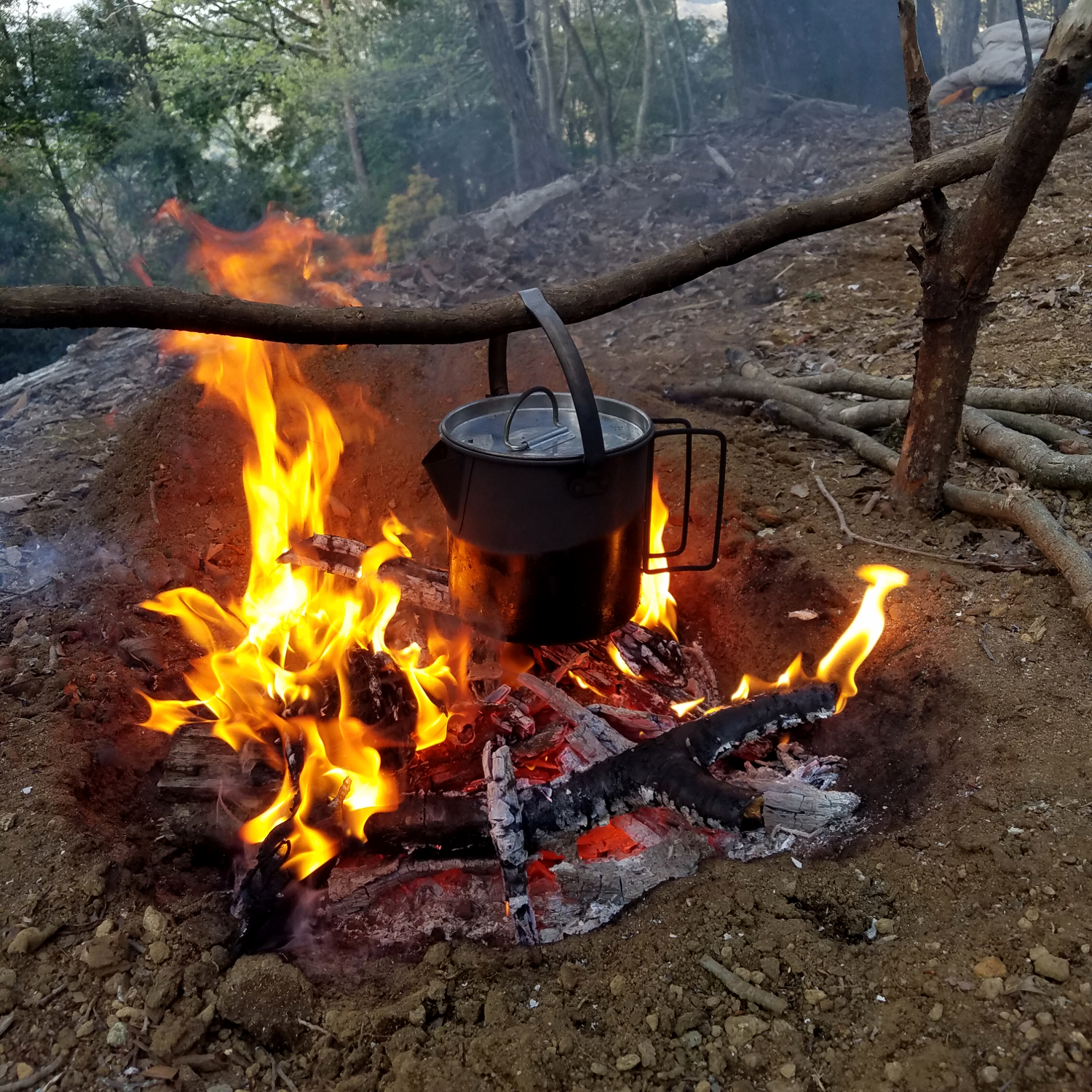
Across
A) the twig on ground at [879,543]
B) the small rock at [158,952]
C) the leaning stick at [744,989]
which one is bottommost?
the leaning stick at [744,989]

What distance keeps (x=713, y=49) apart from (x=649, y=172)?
11.4 metres

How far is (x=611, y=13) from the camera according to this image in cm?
2009

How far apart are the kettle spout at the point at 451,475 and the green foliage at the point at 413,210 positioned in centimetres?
1334

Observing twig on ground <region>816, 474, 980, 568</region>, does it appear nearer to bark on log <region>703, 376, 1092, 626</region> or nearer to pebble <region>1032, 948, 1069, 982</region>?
bark on log <region>703, 376, 1092, 626</region>

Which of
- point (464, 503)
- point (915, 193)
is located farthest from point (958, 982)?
point (915, 193)

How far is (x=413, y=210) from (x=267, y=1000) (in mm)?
15174

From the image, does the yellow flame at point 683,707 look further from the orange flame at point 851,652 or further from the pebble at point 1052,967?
the pebble at point 1052,967

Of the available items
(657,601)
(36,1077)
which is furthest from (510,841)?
(657,601)

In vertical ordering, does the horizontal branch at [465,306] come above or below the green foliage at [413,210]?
above

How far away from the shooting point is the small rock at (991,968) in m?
1.82

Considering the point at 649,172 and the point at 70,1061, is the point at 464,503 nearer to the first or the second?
the point at 70,1061

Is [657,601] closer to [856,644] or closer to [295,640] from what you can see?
[856,644]

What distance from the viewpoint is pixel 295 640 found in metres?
3.31

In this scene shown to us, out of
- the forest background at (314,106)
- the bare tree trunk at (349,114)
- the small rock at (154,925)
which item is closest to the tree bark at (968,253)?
the small rock at (154,925)
